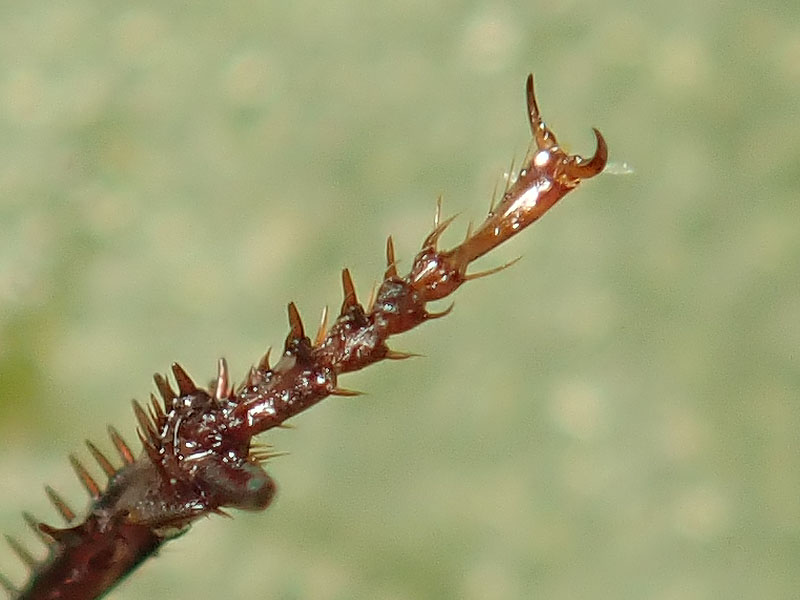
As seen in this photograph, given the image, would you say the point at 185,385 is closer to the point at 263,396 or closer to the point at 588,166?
the point at 263,396

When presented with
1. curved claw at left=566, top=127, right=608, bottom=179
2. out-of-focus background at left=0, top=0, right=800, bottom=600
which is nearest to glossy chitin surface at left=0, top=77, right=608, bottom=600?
curved claw at left=566, top=127, right=608, bottom=179

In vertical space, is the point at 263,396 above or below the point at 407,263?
below

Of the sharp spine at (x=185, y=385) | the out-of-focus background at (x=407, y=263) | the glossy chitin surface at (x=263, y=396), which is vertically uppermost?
the out-of-focus background at (x=407, y=263)

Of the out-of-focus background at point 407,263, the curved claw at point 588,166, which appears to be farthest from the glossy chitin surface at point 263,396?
the out-of-focus background at point 407,263

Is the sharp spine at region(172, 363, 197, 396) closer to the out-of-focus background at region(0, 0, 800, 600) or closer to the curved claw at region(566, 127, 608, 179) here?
the curved claw at region(566, 127, 608, 179)

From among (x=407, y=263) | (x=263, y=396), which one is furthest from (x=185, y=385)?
(x=407, y=263)

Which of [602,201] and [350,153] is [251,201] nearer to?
[350,153]

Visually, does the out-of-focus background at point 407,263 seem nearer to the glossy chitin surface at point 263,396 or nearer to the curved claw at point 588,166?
A: the glossy chitin surface at point 263,396

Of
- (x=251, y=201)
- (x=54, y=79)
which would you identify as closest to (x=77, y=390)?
(x=251, y=201)
